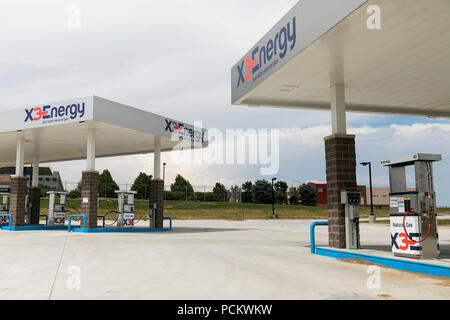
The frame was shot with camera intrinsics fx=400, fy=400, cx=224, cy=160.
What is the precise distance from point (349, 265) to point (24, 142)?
2234 cm

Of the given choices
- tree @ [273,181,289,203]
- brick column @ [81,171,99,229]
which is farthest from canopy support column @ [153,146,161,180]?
tree @ [273,181,289,203]

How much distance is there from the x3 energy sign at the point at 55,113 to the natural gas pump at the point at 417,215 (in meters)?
14.4

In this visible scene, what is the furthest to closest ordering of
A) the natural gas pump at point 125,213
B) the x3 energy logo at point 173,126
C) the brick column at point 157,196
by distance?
1. the natural gas pump at point 125,213
2. the brick column at point 157,196
3. the x3 energy logo at point 173,126

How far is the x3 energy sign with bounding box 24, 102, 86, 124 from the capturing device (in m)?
18.7

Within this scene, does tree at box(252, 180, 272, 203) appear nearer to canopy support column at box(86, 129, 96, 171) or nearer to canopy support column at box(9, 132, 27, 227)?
canopy support column at box(9, 132, 27, 227)

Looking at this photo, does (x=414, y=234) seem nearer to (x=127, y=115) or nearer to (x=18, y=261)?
(x=18, y=261)

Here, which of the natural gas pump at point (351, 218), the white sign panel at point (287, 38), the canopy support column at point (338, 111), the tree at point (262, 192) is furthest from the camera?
the tree at point (262, 192)

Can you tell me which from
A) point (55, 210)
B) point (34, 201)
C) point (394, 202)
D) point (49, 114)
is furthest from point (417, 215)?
point (34, 201)

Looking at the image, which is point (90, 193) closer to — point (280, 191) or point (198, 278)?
point (198, 278)

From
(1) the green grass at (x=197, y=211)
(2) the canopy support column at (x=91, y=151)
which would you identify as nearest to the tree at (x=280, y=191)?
(1) the green grass at (x=197, y=211)

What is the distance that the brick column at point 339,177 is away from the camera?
37.0ft

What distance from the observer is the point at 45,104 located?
779 inches

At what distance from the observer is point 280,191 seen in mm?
108375

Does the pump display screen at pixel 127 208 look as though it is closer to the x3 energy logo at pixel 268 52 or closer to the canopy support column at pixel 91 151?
the canopy support column at pixel 91 151
